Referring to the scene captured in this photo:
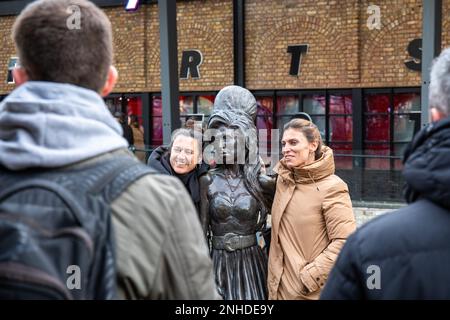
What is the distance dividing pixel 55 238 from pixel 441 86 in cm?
99

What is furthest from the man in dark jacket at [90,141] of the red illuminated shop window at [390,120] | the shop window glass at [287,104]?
the shop window glass at [287,104]

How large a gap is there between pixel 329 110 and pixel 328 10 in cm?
205

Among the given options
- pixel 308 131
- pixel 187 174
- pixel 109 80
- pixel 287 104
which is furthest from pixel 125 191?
pixel 287 104

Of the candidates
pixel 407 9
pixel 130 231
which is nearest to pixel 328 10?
pixel 407 9

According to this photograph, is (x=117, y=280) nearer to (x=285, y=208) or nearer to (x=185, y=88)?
(x=285, y=208)

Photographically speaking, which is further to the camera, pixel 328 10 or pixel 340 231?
pixel 328 10

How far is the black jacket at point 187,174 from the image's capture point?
4.05 meters

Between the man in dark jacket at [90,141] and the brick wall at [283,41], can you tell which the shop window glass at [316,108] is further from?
the man in dark jacket at [90,141]

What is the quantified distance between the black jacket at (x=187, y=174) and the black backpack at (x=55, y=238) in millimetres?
2652

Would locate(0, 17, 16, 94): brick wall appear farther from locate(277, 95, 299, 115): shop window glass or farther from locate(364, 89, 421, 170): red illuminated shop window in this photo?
locate(364, 89, 421, 170): red illuminated shop window

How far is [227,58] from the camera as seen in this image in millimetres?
14336

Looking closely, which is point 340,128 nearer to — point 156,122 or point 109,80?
point 156,122

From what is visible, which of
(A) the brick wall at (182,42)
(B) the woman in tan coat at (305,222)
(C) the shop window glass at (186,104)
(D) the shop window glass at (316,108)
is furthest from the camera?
(C) the shop window glass at (186,104)

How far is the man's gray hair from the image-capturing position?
1.61 meters
